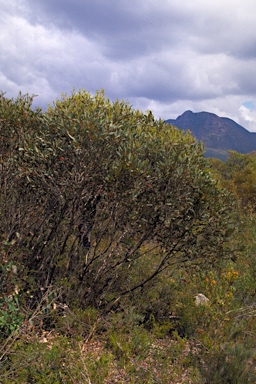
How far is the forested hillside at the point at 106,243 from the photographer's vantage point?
180 inches

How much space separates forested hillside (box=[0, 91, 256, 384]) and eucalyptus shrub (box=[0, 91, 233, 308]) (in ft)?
0.07

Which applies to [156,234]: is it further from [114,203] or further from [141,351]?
[141,351]

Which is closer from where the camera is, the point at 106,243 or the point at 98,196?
the point at 98,196

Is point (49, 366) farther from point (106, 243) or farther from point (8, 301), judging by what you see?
point (106, 243)

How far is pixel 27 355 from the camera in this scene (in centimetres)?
423

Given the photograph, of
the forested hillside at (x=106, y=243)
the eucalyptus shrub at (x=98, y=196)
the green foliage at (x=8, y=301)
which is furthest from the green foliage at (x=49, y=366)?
the eucalyptus shrub at (x=98, y=196)

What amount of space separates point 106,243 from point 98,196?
0.86 meters

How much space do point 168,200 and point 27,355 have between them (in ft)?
8.86

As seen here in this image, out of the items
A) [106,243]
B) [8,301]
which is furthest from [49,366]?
[106,243]

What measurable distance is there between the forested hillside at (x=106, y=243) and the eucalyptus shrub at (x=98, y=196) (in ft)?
0.07

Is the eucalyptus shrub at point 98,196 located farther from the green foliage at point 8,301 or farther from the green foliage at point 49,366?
the green foliage at point 49,366

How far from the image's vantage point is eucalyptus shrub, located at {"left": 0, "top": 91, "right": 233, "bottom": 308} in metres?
5.04

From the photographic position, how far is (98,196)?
5.59m

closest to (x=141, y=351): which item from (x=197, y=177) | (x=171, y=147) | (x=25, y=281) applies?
(x=25, y=281)
